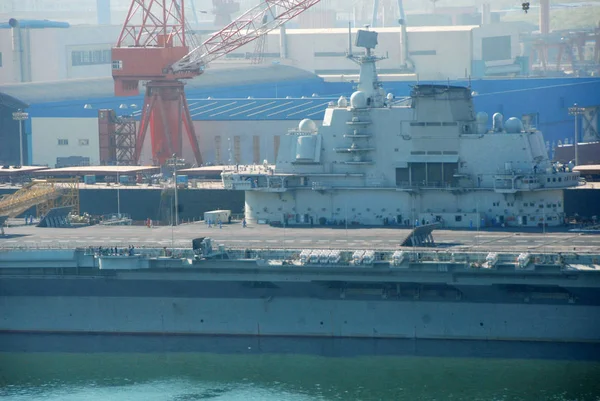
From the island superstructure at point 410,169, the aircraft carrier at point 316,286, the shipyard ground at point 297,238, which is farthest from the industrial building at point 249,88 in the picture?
the aircraft carrier at point 316,286

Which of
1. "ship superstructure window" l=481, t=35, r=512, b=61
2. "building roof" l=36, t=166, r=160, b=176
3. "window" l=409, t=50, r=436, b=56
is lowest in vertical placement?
"building roof" l=36, t=166, r=160, b=176

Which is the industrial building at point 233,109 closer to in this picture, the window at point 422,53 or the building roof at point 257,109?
the building roof at point 257,109

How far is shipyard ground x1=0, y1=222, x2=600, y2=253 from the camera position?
47219 millimetres

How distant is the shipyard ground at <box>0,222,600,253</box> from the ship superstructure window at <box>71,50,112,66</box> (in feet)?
246

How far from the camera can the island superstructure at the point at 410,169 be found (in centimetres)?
5144

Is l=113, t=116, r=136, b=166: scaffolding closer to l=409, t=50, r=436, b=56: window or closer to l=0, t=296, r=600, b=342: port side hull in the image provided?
l=0, t=296, r=600, b=342: port side hull

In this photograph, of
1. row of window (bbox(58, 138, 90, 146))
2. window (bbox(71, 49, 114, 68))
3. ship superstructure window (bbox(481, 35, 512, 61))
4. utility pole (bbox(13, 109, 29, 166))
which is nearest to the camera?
utility pole (bbox(13, 109, 29, 166))

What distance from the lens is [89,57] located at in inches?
5192

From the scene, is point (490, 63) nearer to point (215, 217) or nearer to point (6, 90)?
point (6, 90)

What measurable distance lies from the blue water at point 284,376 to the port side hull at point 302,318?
1.04 meters

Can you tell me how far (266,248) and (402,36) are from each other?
259 ft

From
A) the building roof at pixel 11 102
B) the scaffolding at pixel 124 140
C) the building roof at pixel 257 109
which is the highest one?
the building roof at pixel 11 102

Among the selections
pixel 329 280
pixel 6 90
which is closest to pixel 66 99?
pixel 6 90

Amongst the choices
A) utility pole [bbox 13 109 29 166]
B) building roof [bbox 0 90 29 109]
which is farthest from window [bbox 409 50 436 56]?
utility pole [bbox 13 109 29 166]
